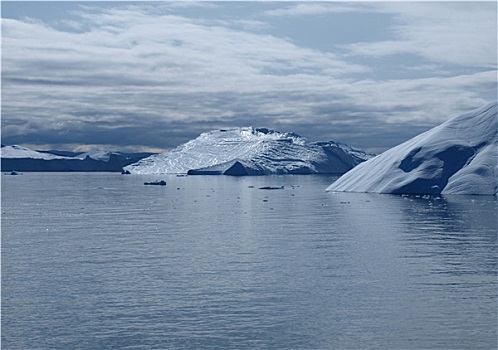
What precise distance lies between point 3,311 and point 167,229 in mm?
19075

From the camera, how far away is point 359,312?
1759 cm

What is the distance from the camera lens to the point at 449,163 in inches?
2482

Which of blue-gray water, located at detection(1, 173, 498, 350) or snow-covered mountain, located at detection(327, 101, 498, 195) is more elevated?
snow-covered mountain, located at detection(327, 101, 498, 195)

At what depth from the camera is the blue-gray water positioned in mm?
15641

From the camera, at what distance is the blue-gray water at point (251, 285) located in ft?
51.3

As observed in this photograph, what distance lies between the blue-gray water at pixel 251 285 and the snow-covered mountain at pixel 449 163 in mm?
22851

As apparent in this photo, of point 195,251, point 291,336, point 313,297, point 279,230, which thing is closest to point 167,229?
point 279,230

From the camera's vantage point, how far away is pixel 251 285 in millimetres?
20750

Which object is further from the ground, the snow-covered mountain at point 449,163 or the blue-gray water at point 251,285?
the snow-covered mountain at point 449,163

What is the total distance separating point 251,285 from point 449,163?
152 ft

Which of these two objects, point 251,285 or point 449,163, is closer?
point 251,285

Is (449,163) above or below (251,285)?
above

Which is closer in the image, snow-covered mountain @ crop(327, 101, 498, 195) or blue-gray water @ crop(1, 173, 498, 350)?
blue-gray water @ crop(1, 173, 498, 350)

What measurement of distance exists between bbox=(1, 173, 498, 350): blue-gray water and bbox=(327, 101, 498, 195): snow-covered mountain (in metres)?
22.9
